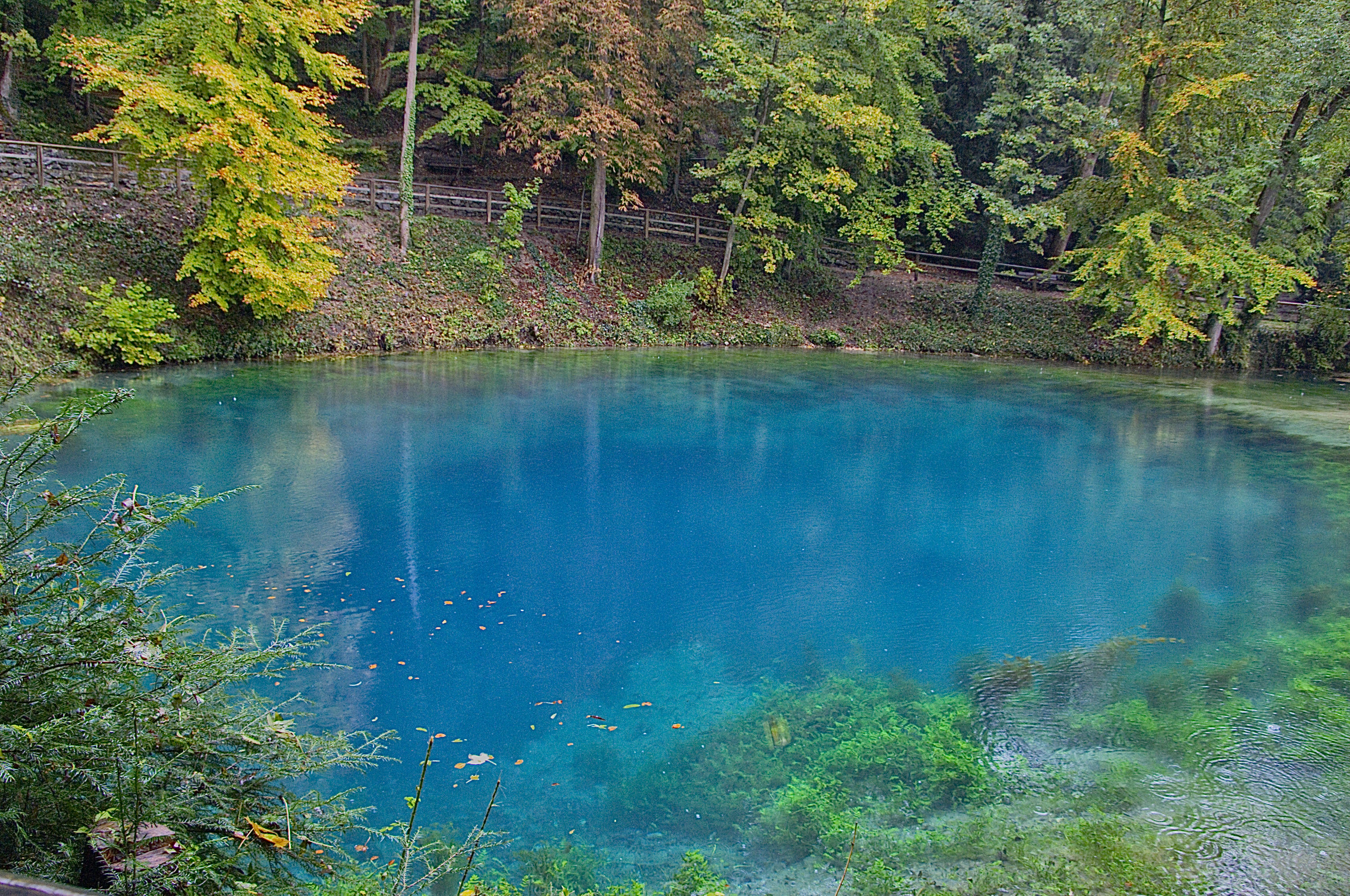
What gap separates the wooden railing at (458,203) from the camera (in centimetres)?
1712

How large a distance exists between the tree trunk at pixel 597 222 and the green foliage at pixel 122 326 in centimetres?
1186

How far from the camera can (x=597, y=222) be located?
24.9 m

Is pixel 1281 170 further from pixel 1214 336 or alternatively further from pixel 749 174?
pixel 749 174

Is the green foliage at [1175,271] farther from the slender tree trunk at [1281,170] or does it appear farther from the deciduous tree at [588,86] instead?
the deciduous tree at [588,86]

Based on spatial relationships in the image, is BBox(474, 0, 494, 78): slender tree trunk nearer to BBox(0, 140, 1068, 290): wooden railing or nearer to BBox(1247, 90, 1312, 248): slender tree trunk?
BBox(0, 140, 1068, 290): wooden railing

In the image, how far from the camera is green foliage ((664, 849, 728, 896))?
4.34 metres

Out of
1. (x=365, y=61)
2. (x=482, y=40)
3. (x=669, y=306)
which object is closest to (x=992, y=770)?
(x=669, y=306)

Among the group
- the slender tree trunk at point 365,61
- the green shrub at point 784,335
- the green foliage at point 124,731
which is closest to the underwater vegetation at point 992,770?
the green foliage at point 124,731

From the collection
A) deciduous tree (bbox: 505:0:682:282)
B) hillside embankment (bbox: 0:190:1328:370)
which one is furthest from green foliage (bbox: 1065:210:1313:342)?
deciduous tree (bbox: 505:0:682:282)

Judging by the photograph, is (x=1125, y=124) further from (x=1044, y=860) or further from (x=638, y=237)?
(x=1044, y=860)

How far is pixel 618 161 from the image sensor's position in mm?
23438

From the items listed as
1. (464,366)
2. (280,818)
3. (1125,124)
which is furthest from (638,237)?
(280,818)

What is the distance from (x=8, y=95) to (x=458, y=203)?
35.5 ft

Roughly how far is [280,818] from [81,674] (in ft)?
2.94
